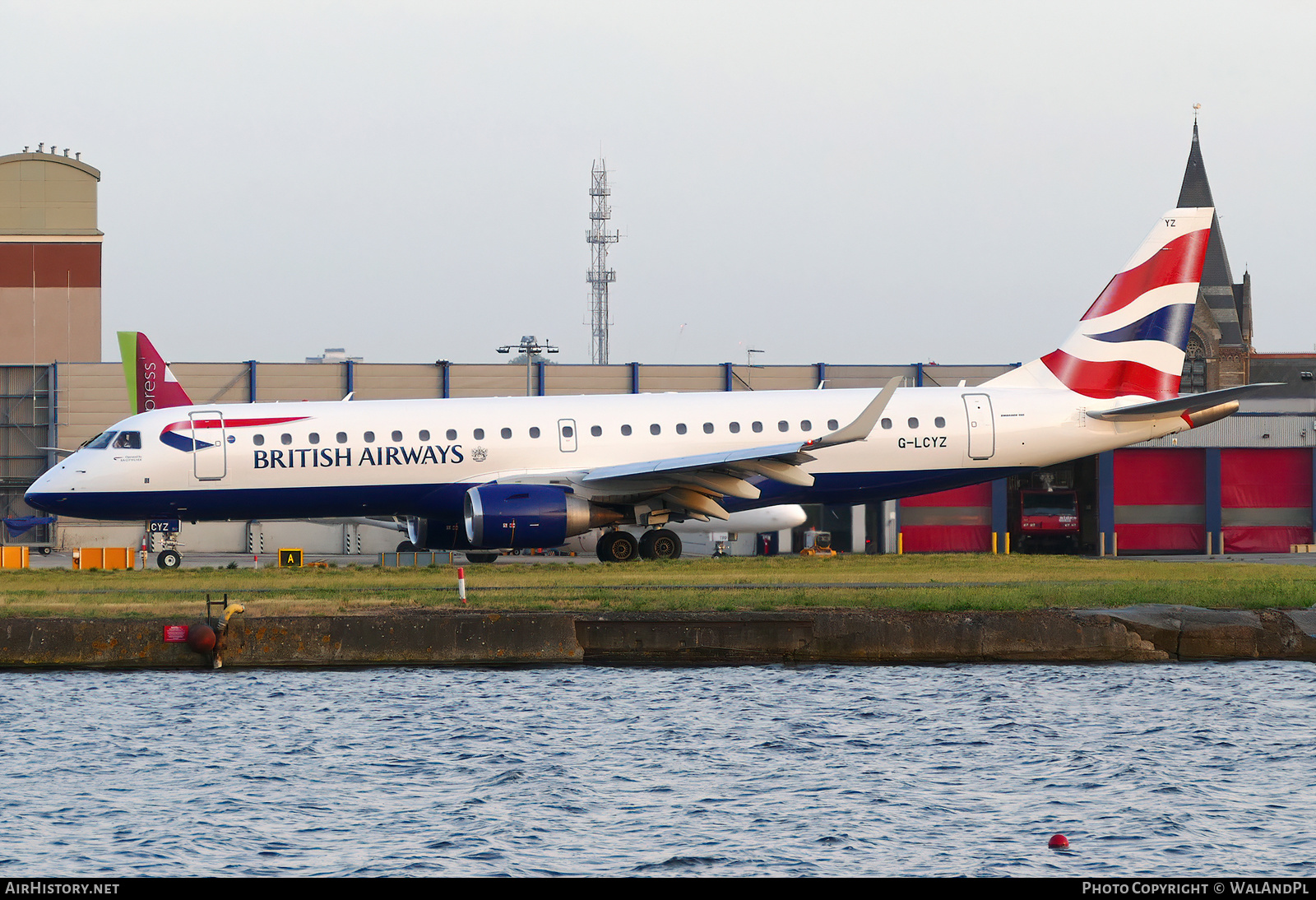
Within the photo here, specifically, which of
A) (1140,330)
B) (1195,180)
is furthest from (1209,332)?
(1140,330)

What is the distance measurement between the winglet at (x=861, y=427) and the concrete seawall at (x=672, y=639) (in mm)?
8658

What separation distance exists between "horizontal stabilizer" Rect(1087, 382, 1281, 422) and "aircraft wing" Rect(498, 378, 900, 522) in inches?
252

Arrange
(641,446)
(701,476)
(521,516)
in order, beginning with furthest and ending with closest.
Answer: (641,446), (701,476), (521,516)

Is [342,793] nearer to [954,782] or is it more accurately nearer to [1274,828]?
[954,782]

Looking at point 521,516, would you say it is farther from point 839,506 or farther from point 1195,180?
point 1195,180

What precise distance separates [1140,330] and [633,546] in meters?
13.5

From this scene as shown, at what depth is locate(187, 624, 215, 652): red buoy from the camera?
63.1 ft

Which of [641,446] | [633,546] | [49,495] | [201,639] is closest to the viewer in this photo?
[201,639]

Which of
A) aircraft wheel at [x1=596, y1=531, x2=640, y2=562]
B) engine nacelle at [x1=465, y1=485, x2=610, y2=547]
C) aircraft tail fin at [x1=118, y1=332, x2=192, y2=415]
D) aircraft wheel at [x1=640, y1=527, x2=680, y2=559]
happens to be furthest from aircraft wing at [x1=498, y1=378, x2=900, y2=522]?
aircraft tail fin at [x1=118, y1=332, x2=192, y2=415]

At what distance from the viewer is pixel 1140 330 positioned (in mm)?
34812

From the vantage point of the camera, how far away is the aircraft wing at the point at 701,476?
29141 mm

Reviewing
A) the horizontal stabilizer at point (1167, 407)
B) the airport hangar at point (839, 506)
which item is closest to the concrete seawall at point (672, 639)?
the horizontal stabilizer at point (1167, 407)

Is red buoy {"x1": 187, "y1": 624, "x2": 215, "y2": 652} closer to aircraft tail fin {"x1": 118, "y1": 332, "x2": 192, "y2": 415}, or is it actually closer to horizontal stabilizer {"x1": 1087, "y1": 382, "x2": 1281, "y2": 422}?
horizontal stabilizer {"x1": 1087, "y1": 382, "x2": 1281, "y2": 422}
